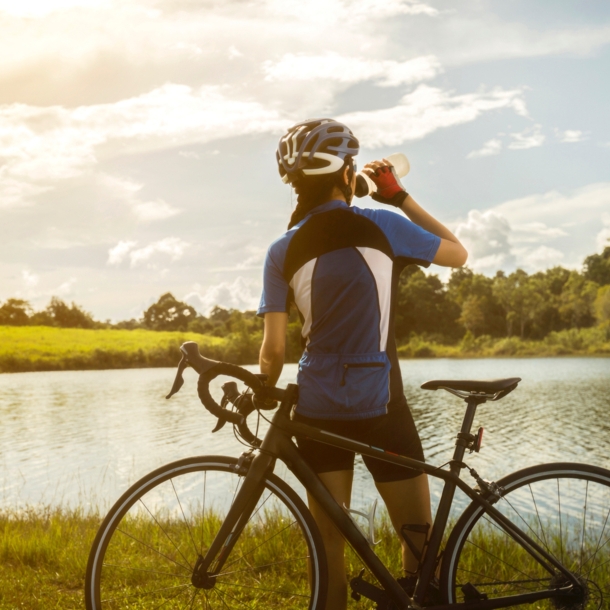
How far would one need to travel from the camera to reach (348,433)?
224cm

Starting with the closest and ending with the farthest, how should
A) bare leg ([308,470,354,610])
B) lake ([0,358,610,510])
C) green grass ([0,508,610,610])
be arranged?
bare leg ([308,470,354,610]), green grass ([0,508,610,610]), lake ([0,358,610,510])

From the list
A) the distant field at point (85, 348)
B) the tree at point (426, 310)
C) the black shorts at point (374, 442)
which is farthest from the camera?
the tree at point (426, 310)

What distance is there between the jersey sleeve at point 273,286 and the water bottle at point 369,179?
39 centimetres

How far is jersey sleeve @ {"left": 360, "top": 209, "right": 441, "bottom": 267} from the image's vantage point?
2.17 meters

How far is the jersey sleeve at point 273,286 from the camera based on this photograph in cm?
221

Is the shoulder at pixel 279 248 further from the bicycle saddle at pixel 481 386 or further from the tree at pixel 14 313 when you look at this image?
the tree at pixel 14 313

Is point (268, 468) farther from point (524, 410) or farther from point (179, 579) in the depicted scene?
point (524, 410)

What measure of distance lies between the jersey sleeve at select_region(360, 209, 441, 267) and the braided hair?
0.14m

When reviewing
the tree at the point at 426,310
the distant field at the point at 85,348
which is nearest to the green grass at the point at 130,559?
the distant field at the point at 85,348

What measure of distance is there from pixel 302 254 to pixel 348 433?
2.00 feet

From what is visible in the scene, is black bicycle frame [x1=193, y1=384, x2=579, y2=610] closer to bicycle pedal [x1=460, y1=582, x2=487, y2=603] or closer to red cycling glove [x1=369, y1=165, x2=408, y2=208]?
bicycle pedal [x1=460, y1=582, x2=487, y2=603]

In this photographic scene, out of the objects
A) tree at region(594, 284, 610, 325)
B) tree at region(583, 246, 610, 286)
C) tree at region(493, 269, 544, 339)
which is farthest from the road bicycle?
tree at region(583, 246, 610, 286)

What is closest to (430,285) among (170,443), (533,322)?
(533,322)

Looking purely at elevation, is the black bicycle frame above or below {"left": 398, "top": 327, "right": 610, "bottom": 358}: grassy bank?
above
